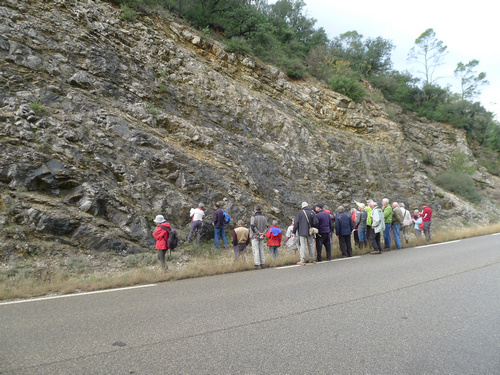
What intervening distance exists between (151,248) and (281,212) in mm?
6666

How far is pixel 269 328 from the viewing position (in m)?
4.12

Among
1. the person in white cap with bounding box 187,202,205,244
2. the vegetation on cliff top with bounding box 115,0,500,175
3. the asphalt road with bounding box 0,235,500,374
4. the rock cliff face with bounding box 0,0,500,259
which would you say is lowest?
the asphalt road with bounding box 0,235,500,374

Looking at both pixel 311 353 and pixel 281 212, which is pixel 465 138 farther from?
pixel 311 353

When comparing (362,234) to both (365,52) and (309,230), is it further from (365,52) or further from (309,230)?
(365,52)

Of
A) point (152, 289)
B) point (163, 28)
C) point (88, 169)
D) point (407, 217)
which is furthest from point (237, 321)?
point (163, 28)

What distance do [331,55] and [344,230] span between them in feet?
77.7

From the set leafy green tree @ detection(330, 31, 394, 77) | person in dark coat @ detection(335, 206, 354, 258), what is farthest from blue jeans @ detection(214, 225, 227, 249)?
leafy green tree @ detection(330, 31, 394, 77)

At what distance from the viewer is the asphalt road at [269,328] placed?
3170 mm

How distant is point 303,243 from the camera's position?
9312 millimetres

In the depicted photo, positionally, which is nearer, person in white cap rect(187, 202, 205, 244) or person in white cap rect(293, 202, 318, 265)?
person in white cap rect(293, 202, 318, 265)

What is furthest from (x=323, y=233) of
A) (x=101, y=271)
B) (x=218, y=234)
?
(x=101, y=271)

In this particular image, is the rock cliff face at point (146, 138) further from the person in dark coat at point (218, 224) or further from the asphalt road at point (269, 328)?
the asphalt road at point (269, 328)

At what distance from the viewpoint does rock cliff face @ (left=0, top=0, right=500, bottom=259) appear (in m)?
9.41

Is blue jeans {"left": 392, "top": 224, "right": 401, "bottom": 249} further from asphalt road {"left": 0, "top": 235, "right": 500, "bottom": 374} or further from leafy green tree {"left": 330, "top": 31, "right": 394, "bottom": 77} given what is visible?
leafy green tree {"left": 330, "top": 31, "right": 394, "bottom": 77}
